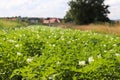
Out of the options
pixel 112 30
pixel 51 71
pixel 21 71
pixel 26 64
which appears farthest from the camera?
pixel 112 30

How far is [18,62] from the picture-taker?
7.62 meters

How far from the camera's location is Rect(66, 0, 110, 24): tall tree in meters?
56.3

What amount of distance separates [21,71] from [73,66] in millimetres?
800

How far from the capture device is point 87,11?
56.9m

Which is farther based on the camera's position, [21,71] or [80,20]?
[80,20]

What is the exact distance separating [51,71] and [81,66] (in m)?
0.68

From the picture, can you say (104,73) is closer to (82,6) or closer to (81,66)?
(81,66)

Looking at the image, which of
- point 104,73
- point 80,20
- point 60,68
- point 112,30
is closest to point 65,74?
point 60,68

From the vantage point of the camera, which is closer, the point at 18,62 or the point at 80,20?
the point at 18,62

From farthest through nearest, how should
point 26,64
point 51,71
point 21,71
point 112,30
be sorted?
point 112,30 → point 26,64 → point 21,71 → point 51,71

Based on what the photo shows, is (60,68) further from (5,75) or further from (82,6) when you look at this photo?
(82,6)

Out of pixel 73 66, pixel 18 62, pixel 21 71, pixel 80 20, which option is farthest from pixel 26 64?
pixel 80 20

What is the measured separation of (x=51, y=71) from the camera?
6332 mm

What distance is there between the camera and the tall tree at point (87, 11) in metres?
56.3
